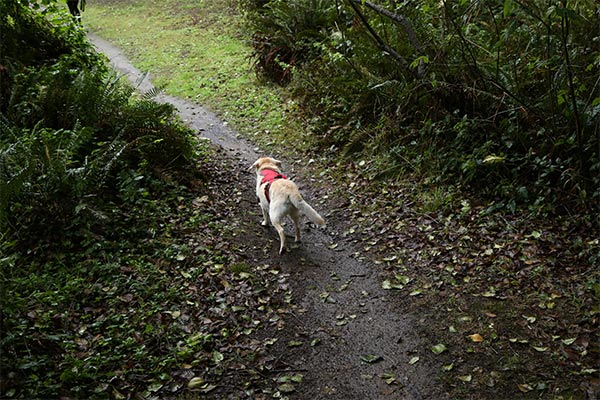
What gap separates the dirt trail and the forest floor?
0.01m

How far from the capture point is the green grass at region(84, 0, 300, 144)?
12.8m

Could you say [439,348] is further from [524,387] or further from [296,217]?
Result: [296,217]

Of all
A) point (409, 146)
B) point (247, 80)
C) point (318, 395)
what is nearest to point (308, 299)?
point (318, 395)

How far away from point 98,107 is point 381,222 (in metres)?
5.26

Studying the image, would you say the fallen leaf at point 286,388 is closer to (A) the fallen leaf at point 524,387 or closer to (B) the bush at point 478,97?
(A) the fallen leaf at point 524,387

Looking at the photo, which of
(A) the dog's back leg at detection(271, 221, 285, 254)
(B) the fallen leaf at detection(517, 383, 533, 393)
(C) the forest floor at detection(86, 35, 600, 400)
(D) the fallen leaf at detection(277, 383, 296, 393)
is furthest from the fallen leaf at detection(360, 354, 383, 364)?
(A) the dog's back leg at detection(271, 221, 285, 254)

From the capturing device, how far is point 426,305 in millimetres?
5625

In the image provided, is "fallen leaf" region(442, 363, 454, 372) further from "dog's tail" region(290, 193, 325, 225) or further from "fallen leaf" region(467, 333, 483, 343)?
"dog's tail" region(290, 193, 325, 225)

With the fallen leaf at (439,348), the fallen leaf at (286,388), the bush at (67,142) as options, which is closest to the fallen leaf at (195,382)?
the fallen leaf at (286,388)

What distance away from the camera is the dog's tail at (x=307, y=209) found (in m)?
6.58

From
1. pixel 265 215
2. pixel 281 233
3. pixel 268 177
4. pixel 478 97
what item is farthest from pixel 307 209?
pixel 478 97

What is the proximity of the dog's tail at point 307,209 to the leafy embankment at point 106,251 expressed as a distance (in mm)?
931

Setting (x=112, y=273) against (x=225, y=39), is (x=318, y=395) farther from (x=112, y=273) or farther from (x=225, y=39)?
(x=225, y=39)

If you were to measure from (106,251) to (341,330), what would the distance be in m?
3.30
